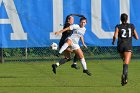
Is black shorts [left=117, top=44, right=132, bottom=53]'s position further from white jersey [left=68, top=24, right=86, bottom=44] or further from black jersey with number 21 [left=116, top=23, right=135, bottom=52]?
white jersey [left=68, top=24, right=86, bottom=44]

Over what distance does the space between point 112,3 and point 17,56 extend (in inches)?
198

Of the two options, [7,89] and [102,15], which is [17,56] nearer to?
[102,15]

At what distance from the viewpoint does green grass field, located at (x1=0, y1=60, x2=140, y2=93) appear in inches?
541

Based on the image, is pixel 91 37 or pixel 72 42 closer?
pixel 72 42

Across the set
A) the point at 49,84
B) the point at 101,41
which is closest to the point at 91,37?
Result: the point at 101,41

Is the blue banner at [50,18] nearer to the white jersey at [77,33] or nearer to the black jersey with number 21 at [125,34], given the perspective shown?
the white jersey at [77,33]

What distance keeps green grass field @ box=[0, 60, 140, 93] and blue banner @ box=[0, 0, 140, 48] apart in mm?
2280

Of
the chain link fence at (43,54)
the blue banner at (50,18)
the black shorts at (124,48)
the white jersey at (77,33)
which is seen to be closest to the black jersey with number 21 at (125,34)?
the black shorts at (124,48)

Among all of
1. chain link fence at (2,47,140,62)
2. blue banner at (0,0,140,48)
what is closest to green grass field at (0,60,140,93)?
blue banner at (0,0,140,48)

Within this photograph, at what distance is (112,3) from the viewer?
2439cm

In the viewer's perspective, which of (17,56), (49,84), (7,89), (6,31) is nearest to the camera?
(7,89)

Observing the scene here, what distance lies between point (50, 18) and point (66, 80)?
323 inches

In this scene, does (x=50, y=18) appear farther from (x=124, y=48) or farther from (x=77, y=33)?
(x=124, y=48)

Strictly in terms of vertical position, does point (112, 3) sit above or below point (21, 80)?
above
